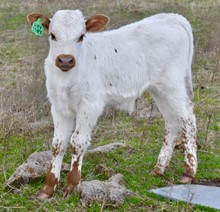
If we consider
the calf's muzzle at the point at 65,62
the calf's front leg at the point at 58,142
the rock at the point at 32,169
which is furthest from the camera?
the rock at the point at 32,169

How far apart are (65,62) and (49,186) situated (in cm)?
135

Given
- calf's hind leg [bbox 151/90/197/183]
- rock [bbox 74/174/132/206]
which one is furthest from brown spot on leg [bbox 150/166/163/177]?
rock [bbox 74/174/132/206]

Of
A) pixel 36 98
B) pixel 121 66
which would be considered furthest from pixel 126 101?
pixel 36 98

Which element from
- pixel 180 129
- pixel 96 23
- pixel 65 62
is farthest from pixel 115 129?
pixel 65 62

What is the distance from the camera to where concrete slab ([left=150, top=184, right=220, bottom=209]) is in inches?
219

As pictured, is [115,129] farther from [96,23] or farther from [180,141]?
[96,23]

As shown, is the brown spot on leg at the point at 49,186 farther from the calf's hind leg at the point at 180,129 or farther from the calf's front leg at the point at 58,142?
the calf's hind leg at the point at 180,129

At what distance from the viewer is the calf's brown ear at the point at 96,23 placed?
18.2ft

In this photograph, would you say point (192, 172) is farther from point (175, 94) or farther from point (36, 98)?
point (36, 98)

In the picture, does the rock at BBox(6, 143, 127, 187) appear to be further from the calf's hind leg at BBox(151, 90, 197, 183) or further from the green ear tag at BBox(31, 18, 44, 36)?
the green ear tag at BBox(31, 18, 44, 36)

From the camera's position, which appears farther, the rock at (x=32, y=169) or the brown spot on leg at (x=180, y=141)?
the brown spot on leg at (x=180, y=141)

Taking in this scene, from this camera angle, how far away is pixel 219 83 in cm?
1009

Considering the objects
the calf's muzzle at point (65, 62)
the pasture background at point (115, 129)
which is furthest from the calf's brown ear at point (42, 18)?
the pasture background at point (115, 129)

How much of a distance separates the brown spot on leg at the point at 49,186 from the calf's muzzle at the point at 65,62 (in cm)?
120
